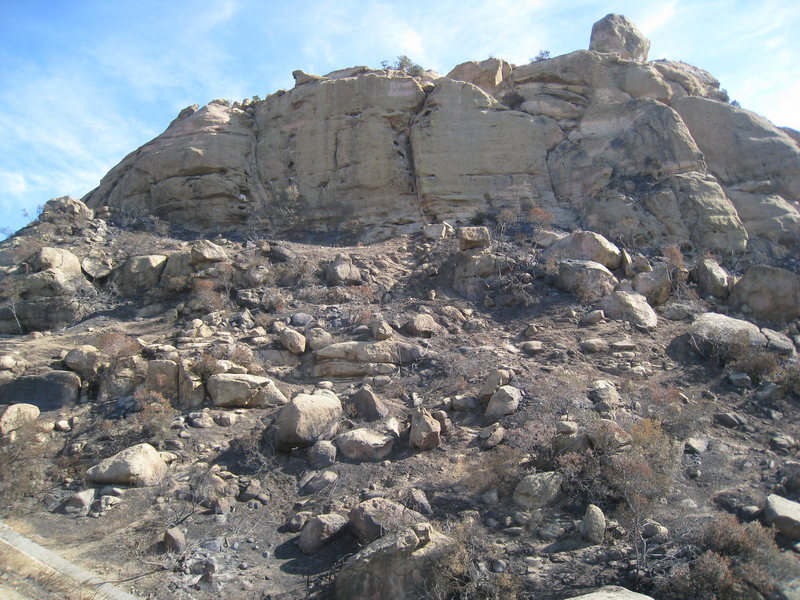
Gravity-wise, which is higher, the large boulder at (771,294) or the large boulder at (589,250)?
the large boulder at (589,250)

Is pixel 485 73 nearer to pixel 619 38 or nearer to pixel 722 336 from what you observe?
pixel 619 38

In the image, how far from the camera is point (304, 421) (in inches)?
260

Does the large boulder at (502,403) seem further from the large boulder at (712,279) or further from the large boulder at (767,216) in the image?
the large boulder at (767,216)

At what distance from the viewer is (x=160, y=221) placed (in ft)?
42.3

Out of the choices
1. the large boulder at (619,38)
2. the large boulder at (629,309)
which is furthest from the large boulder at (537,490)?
the large boulder at (619,38)

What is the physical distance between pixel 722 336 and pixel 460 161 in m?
6.94

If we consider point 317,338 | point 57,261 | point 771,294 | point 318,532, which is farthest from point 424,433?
point 57,261

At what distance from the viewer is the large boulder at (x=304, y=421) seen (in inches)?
258

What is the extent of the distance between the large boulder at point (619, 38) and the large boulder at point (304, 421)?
15.7 m

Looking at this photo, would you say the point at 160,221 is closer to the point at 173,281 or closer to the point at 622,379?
the point at 173,281

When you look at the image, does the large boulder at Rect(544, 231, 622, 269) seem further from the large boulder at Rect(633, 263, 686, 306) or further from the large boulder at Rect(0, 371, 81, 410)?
the large boulder at Rect(0, 371, 81, 410)

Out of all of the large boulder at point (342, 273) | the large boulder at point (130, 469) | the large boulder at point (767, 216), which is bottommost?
the large boulder at point (130, 469)

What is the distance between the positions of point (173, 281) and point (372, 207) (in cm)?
502

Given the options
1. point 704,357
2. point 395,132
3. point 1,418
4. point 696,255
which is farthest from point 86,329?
point 696,255
